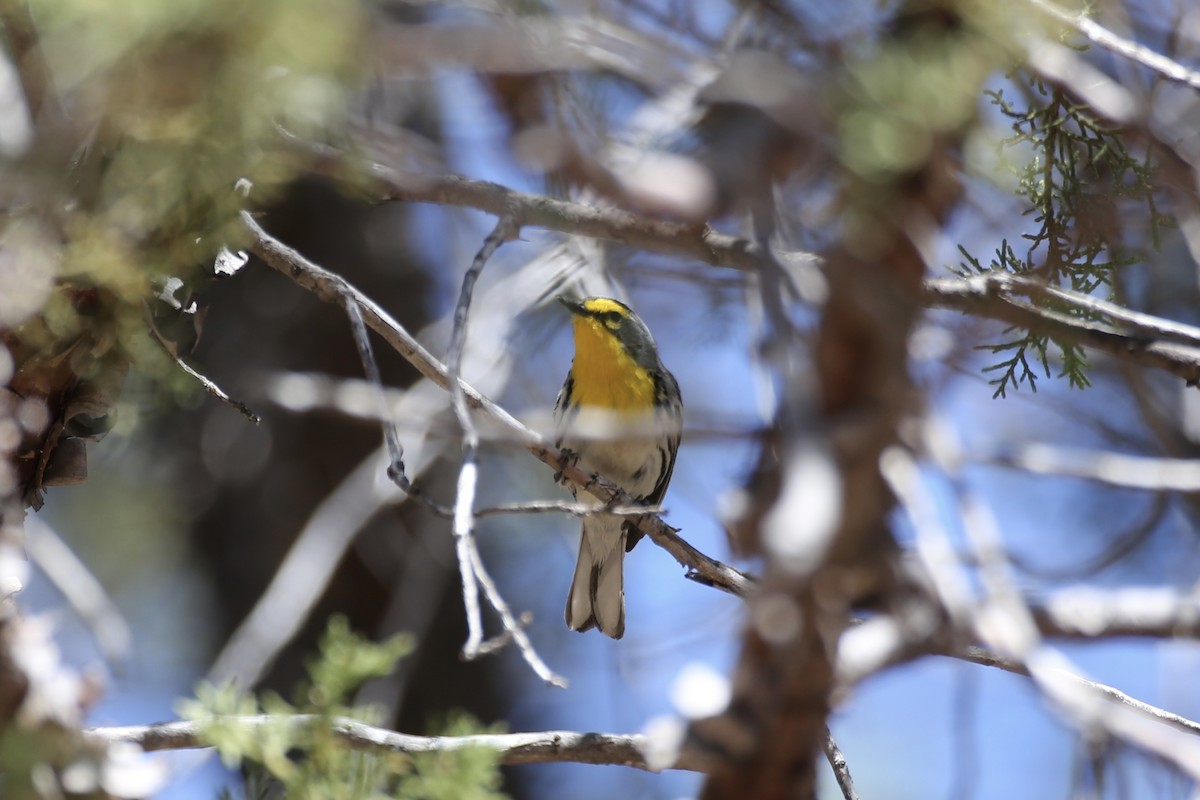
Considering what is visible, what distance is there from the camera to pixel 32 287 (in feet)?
4.55

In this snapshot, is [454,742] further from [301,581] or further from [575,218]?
[301,581]

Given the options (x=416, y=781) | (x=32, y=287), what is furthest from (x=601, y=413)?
(x=32, y=287)

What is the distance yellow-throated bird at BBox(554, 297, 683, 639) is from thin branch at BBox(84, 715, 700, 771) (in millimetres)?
2114

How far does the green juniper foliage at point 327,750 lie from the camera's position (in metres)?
1.55

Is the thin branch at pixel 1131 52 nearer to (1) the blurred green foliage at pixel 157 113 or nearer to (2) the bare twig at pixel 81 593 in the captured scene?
(1) the blurred green foliage at pixel 157 113

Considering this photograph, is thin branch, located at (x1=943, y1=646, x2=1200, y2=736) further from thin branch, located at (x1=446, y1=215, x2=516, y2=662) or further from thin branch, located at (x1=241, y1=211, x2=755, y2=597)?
thin branch, located at (x1=446, y1=215, x2=516, y2=662)

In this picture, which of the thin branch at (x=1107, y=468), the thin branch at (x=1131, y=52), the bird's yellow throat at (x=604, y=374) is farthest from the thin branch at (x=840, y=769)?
the bird's yellow throat at (x=604, y=374)

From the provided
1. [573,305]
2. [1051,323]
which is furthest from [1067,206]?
[573,305]

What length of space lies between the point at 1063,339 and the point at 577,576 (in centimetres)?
283

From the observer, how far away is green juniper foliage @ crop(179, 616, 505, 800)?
1553mm

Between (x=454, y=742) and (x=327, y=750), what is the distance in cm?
39

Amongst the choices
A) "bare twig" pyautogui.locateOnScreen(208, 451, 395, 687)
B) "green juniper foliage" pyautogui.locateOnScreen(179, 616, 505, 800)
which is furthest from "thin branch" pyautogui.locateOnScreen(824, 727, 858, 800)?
"bare twig" pyautogui.locateOnScreen(208, 451, 395, 687)

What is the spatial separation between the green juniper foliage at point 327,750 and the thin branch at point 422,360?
0.55 meters

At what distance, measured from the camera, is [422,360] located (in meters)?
2.28
